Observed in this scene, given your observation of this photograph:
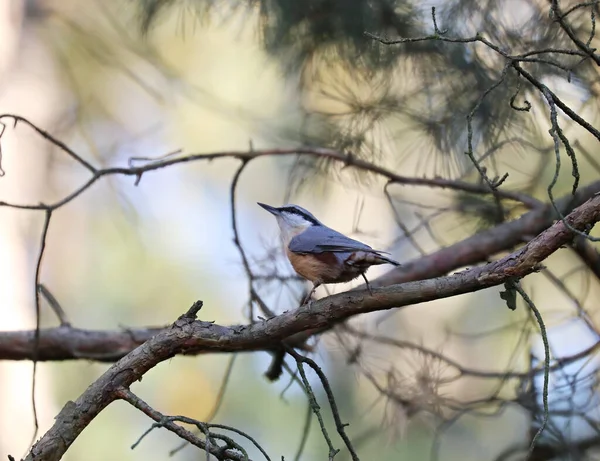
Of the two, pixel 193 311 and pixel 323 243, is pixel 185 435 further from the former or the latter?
pixel 323 243

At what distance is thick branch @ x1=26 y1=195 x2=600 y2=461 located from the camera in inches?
48.3

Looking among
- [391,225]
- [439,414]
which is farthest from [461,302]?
[439,414]

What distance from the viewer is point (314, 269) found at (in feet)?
5.88

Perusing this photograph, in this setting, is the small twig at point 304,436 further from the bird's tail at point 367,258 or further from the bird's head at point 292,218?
the bird's head at point 292,218

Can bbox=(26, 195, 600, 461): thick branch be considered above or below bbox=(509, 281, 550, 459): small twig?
above

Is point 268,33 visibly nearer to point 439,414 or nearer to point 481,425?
point 439,414

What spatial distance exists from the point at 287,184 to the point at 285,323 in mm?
1350

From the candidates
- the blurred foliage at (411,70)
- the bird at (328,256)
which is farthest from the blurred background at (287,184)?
the bird at (328,256)

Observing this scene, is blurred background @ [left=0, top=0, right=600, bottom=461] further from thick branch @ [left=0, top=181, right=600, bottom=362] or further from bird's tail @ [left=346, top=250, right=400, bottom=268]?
bird's tail @ [left=346, top=250, right=400, bottom=268]

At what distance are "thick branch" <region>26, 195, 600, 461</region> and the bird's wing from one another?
226mm

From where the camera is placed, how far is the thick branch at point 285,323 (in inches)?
48.3

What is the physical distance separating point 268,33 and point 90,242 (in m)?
2.50

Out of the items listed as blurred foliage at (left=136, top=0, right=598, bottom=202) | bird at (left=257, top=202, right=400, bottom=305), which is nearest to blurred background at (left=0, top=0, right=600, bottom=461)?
blurred foliage at (left=136, top=0, right=598, bottom=202)

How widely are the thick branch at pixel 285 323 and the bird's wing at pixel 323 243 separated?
23 cm
